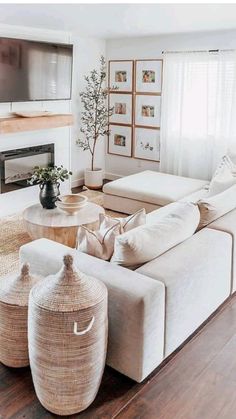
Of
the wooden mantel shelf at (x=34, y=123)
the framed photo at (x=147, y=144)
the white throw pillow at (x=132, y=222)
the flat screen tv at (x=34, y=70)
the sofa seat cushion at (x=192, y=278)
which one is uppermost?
the flat screen tv at (x=34, y=70)

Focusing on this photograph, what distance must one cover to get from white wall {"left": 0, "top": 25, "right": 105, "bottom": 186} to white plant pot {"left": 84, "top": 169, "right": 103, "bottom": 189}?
0.70 feet

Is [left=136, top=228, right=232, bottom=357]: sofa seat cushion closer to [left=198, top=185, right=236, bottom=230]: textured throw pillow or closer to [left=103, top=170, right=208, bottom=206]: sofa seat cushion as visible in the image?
[left=198, top=185, right=236, bottom=230]: textured throw pillow

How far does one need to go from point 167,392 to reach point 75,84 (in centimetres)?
476

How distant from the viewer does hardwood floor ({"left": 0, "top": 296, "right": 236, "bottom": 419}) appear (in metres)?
2.15

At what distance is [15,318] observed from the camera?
93.4 inches

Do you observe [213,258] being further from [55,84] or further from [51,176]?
[55,84]

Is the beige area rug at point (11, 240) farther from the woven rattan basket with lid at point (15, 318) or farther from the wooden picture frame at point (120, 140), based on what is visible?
the wooden picture frame at point (120, 140)

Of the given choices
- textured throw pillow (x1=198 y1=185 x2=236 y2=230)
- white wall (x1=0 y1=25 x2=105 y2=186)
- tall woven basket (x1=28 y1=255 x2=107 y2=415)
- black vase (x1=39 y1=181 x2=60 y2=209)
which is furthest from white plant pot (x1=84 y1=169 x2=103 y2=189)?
tall woven basket (x1=28 y1=255 x2=107 y2=415)

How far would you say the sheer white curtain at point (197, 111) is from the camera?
17.8ft

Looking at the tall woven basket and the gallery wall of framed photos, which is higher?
A: the gallery wall of framed photos

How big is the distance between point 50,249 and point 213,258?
1.02m

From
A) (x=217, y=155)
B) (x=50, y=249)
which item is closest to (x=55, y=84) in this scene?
(x=217, y=155)

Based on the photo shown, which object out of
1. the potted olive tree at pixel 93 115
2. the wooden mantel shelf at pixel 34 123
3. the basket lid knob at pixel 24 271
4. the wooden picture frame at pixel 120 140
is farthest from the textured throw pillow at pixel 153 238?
the wooden picture frame at pixel 120 140

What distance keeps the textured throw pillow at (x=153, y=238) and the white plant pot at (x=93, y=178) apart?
3.61 metres
